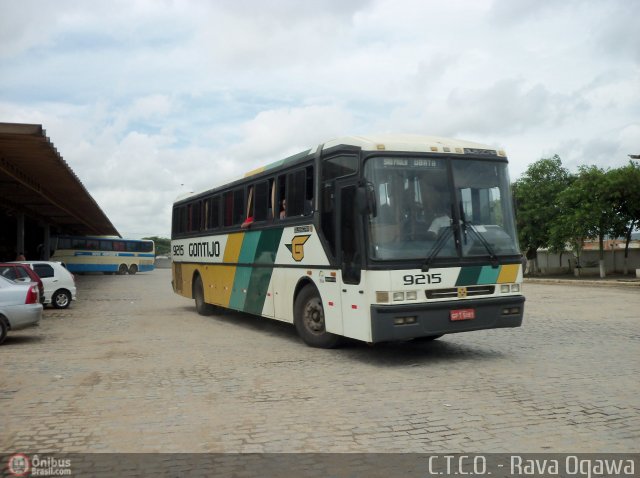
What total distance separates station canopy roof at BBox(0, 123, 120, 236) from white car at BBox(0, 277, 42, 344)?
557 centimetres

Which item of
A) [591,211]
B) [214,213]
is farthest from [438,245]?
[591,211]

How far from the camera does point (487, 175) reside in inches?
388

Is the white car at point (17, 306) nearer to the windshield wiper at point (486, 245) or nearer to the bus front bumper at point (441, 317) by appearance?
the bus front bumper at point (441, 317)

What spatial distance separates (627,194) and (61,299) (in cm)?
3435

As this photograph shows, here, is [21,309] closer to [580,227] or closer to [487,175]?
[487,175]

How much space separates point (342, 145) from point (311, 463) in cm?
584

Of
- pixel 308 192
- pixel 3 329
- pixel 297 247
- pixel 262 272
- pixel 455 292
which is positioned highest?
pixel 308 192

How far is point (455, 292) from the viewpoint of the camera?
9250mm

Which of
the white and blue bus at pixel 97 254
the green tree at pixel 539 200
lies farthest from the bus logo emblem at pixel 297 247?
the white and blue bus at pixel 97 254

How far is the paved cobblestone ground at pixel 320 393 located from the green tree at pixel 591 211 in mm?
30051

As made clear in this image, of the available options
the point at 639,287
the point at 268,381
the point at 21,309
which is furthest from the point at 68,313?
the point at 639,287

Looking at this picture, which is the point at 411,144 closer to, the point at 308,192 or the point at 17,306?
the point at 308,192

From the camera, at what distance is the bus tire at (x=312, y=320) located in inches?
416

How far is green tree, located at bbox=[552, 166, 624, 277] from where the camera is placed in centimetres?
4081
